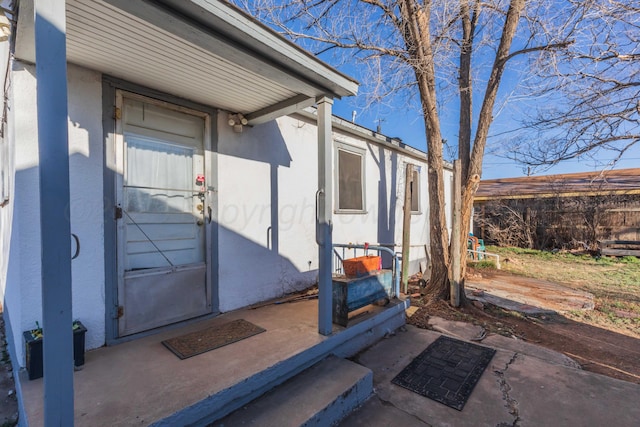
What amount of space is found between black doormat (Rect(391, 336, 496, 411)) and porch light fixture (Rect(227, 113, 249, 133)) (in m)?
3.08

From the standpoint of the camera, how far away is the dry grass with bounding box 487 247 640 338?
4.18 metres

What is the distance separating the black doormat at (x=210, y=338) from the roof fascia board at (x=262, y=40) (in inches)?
92.3

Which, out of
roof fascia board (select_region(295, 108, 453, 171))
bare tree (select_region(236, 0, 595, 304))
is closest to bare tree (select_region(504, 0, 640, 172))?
bare tree (select_region(236, 0, 595, 304))

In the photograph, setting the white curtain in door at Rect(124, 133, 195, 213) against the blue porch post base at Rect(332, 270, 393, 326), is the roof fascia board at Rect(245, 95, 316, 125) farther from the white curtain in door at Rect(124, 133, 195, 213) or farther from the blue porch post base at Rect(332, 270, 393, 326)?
the blue porch post base at Rect(332, 270, 393, 326)

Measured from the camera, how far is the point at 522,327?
154 inches

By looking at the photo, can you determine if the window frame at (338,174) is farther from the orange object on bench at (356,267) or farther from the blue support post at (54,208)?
the blue support post at (54,208)

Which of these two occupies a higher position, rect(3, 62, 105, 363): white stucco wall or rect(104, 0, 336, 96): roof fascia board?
rect(104, 0, 336, 96): roof fascia board

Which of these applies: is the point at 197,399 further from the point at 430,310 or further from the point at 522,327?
the point at 522,327

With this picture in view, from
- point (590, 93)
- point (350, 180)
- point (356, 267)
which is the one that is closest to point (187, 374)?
point (356, 267)

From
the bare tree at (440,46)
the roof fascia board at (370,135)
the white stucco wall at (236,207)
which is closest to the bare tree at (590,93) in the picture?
the bare tree at (440,46)

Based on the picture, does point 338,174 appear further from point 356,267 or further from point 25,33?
point 25,33

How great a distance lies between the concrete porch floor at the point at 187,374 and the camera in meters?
1.67

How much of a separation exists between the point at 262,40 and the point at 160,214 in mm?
1941

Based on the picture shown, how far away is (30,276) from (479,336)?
14.4 feet
